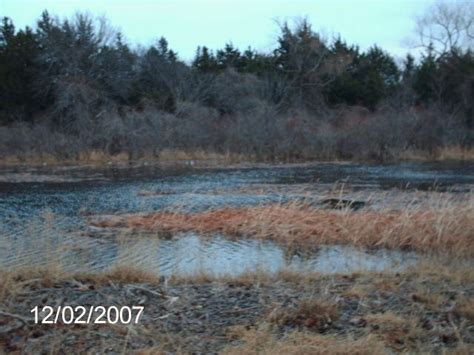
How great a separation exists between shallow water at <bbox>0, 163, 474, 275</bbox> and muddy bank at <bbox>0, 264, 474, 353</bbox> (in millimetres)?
1250

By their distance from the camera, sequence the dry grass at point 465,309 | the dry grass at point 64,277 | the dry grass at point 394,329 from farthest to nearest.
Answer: the dry grass at point 64,277 < the dry grass at point 465,309 < the dry grass at point 394,329

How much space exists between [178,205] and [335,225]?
5385 millimetres

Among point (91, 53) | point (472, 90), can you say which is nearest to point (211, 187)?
point (91, 53)

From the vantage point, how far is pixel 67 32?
1761 inches

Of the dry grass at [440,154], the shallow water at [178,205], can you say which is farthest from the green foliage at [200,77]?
the shallow water at [178,205]

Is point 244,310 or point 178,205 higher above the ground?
point 178,205

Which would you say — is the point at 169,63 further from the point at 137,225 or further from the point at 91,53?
the point at 137,225

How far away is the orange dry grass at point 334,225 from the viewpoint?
39.1ft

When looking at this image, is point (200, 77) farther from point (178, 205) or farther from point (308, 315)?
point (308, 315)

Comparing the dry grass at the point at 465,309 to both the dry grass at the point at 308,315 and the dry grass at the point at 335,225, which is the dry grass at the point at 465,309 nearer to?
the dry grass at the point at 308,315
